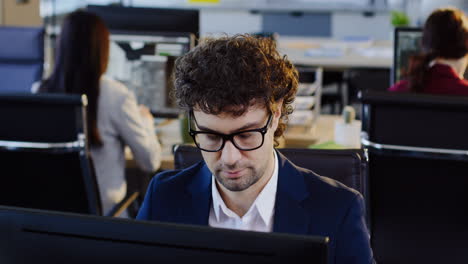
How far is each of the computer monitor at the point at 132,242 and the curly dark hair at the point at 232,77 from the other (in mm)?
413

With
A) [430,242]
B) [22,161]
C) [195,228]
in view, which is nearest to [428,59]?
[430,242]

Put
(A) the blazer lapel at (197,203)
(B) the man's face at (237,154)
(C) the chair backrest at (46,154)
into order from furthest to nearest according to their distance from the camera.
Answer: (C) the chair backrest at (46,154) → (A) the blazer lapel at (197,203) → (B) the man's face at (237,154)

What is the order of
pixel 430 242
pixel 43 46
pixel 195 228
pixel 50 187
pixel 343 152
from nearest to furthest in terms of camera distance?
pixel 195 228 → pixel 343 152 → pixel 430 242 → pixel 50 187 → pixel 43 46

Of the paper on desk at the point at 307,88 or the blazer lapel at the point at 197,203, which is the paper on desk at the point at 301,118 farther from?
the blazer lapel at the point at 197,203

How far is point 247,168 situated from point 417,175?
744mm

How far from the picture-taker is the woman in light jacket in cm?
212

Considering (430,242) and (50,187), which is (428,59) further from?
(50,187)

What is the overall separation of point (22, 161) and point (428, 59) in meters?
1.48

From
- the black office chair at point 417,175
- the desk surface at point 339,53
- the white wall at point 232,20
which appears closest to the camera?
the black office chair at point 417,175

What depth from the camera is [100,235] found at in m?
0.61

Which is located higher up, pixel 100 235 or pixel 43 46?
pixel 43 46

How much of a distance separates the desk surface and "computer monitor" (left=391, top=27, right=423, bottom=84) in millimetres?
1426

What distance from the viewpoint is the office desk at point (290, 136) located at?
2.33m

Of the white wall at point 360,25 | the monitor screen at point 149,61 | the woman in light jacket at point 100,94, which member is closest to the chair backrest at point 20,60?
the monitor screen at point 149,61
